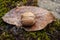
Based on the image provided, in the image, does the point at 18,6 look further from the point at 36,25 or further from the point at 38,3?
the point at 36,25

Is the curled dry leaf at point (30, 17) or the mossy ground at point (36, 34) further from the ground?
the curled dry leaf at point (30, 17)

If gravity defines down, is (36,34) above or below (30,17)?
below

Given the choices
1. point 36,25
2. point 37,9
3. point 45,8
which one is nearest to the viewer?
point 36,25

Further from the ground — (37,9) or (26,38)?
(37,9)

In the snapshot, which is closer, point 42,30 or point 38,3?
point 42,30

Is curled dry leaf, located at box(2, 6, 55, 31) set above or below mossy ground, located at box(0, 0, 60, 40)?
above

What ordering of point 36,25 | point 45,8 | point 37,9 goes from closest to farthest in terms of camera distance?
point 36,25 < point 37,9 < point 45,8

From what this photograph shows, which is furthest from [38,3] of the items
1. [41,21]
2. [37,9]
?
[41,21]
